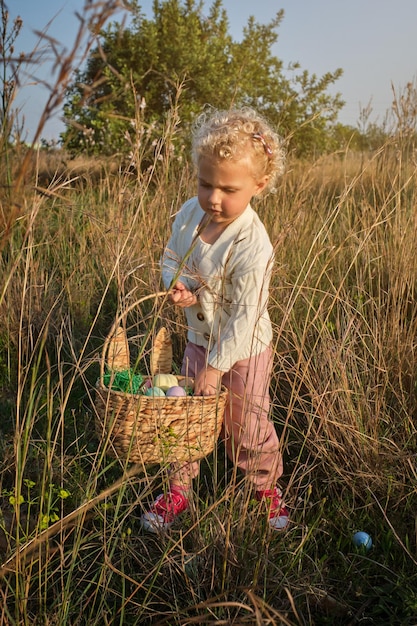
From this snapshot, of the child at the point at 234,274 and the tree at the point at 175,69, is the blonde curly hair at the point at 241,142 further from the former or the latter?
the tree at the point at 175,69

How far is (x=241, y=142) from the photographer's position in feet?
6.67

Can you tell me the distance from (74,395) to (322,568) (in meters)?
1.40

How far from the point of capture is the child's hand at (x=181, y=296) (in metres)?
2.04

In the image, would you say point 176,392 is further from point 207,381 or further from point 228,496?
point 228,496

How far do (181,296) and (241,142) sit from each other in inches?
21.4

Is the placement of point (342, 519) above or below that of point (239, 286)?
below

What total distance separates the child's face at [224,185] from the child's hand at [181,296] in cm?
27

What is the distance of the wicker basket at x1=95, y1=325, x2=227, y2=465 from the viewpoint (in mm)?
1687

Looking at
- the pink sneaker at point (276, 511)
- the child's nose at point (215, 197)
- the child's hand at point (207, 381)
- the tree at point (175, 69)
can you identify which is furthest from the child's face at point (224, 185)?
the tree at point (175, 69)

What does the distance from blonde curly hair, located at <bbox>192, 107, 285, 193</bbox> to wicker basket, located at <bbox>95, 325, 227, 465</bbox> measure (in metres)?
0.70

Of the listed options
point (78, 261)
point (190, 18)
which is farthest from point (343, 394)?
point (190, 18)

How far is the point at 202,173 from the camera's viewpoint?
6.81ft

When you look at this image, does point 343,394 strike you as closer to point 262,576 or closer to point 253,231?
point 253,231

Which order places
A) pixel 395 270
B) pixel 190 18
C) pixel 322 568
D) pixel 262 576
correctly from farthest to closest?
pixel 190 18 < pixel 395 270 < pixel 322 568 < pixel 262 576
